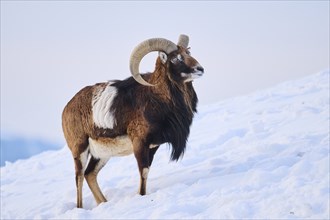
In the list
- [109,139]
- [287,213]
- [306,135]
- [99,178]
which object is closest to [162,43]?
[109,139]

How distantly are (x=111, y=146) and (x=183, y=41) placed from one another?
239 cm

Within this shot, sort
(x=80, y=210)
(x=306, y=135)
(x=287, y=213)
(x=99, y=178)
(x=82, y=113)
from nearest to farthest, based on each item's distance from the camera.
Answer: (x=287, y=213)
(x=80, y=210)
(x=82, y=113)
(x=306, y=135)
(x=99, y=178)

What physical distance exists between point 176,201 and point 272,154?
3211mm

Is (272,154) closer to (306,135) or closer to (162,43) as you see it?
(306,135)

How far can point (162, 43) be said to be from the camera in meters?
10.0

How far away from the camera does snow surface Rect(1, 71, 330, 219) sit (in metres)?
8.34

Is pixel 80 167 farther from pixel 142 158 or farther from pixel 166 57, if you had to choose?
pixel 166 57

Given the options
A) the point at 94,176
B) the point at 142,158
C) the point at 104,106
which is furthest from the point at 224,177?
the point at 94,176

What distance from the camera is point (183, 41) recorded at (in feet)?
35.2

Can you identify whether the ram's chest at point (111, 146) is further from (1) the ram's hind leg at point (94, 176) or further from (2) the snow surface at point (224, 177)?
(2) the snow surface at point (224, 177)

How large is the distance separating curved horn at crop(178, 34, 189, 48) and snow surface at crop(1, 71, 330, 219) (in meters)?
2.43

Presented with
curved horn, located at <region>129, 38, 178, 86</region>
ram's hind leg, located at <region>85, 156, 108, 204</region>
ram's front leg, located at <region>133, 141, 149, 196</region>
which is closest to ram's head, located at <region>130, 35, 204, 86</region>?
curved horn, located at <region>129, 38, 178, 86</region>

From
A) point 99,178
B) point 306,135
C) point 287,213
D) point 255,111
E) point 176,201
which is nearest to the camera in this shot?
point 287,213

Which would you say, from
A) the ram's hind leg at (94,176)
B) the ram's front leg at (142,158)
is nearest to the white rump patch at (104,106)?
the ram's front leg at (142,158)
